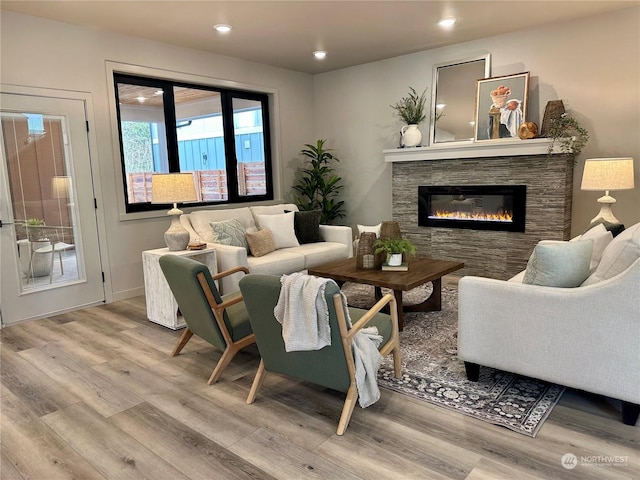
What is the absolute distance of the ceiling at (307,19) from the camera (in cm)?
386

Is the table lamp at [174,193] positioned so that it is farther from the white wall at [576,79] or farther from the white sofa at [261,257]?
the white wall at [576,79]

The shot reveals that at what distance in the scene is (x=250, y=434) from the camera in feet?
7.24

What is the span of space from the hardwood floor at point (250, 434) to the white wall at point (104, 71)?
188cm

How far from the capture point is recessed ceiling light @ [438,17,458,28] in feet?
14.5

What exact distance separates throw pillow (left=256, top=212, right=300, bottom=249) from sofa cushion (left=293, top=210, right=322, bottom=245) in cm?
16

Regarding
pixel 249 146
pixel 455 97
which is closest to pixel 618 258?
pixel 455 97

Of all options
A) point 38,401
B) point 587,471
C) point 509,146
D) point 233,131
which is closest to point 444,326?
point 587,471

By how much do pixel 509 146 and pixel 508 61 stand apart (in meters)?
1.08

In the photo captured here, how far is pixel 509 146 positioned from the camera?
4723 mm

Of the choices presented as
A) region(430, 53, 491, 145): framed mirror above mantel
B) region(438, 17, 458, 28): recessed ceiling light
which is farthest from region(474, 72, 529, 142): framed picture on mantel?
region(438, 17, 458, 28): recessed ceiling light

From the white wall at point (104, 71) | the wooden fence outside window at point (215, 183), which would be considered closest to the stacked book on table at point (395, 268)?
the white wall at point (104, 71)

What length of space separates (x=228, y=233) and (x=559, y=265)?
9.96 ft

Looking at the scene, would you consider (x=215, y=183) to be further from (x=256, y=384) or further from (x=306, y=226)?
(x=256, y=384)

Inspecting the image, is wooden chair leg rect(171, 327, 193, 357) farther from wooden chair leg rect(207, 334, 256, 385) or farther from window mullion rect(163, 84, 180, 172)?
window mullion rect(163, 84, 180, 172)
